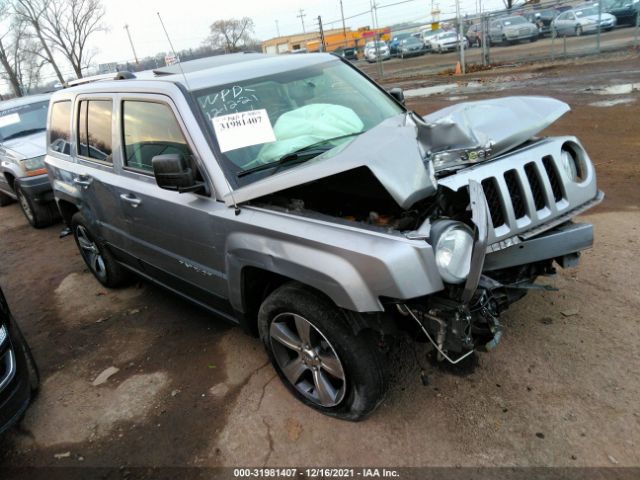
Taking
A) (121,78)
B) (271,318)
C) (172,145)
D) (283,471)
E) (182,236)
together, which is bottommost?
(283,471)

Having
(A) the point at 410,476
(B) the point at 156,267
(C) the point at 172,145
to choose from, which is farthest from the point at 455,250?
(B) the point at 156,267

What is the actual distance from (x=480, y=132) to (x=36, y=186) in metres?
6.67

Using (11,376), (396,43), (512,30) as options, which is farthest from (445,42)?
(11,376)

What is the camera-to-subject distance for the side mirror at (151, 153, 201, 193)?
2.74 m

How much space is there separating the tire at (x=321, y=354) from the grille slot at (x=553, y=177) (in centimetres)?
136

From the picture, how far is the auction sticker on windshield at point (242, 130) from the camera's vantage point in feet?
9.59

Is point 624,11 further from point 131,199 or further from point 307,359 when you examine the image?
point 307,359

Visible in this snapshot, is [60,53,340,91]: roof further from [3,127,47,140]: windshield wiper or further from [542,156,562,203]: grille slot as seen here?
[3,127,47,140]: windshield wiper

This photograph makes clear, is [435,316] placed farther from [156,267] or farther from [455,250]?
[156,267]

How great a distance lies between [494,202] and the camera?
260 centimetres

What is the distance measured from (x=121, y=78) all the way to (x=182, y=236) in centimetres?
161

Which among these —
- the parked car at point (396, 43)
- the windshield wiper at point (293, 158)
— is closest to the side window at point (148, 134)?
the windshield wiper at point (293, 158)

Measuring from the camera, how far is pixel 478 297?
7.91 ft

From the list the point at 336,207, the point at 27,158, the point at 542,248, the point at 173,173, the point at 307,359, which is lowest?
the point at 307,359
